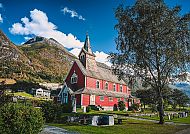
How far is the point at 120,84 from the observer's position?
227ft

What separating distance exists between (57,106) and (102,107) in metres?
31.9

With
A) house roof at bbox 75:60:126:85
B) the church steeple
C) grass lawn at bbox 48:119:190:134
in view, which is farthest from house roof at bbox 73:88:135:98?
grass lawn at bbox 48:119:190:134

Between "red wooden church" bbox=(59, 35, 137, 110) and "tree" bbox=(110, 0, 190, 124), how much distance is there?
77.9 ft

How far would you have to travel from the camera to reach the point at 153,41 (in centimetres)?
2883

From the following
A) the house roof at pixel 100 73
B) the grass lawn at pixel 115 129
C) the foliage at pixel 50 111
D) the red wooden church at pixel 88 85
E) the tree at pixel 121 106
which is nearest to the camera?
the grass lawn at pixel 115 129

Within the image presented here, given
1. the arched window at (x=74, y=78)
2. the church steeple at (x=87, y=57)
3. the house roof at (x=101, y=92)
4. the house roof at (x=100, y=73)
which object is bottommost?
the house roof at (x=101, y=92)

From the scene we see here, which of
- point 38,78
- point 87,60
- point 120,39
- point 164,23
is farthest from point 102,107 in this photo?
point 38,78

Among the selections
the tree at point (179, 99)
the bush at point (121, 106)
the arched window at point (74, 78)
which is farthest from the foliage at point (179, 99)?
the arched window at point (74, 78)

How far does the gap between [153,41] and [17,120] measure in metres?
21.5

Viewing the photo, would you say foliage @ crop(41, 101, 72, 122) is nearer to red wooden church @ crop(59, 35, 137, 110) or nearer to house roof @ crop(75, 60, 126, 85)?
red wooden church @ crop(59, 35, 137, 110)

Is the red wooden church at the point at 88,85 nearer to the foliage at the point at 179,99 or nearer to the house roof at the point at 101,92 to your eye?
the house roof at the point at 101,92

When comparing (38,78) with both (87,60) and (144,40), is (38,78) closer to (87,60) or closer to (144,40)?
(87,60)

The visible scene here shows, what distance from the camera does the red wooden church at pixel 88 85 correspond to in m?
53.7

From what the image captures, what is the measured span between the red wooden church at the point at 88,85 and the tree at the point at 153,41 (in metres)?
23.7
